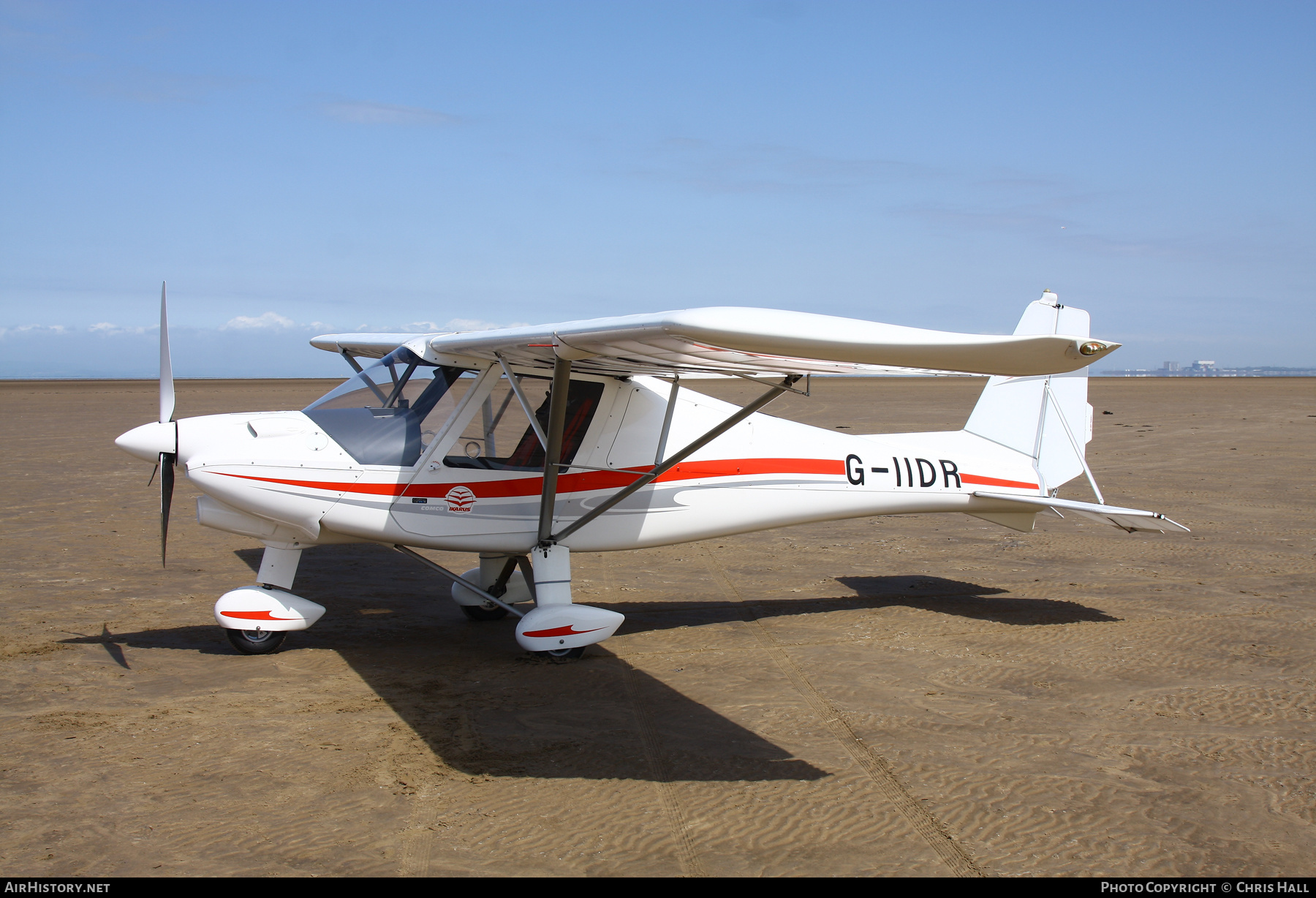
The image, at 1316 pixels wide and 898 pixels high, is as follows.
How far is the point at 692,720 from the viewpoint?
5535 millimetres

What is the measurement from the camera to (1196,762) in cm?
490

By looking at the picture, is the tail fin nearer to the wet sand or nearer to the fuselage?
the fuselage

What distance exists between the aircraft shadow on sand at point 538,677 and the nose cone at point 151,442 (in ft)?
4.96

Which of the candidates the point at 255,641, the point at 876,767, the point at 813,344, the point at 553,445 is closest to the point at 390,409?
the point at 553,445

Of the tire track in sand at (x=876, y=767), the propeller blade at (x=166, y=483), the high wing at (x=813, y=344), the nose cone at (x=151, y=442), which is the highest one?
the high wing at (x=813, y=344)

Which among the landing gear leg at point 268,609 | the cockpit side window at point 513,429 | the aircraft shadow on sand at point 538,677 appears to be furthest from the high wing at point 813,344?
the landing gear leg at point 268,609

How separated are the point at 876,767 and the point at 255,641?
454 cm

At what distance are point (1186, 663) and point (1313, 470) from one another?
14078 millimetres

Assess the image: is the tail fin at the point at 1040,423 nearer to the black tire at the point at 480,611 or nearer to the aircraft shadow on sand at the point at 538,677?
the aircraft shadow on sand at the point at 538,677

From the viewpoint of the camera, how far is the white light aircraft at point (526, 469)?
635cm

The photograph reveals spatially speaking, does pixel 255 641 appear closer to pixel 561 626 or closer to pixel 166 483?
pixel 166 483

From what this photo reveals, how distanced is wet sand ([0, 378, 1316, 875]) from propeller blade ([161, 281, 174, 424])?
178 cm
